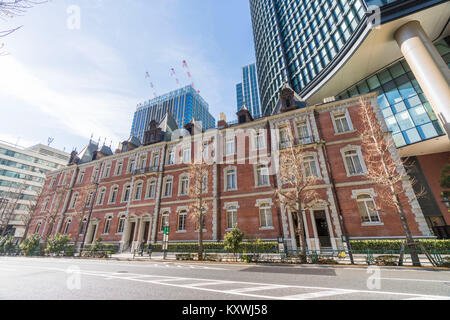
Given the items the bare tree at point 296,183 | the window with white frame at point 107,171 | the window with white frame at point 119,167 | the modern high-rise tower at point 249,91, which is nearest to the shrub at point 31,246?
the window with white frame at point 107,171

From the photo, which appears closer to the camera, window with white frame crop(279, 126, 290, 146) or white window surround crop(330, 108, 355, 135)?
white window surround crop(330, 108, 355, 135)

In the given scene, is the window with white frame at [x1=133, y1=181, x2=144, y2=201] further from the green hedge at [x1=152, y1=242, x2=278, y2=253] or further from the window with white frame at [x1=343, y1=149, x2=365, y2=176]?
the window with white frame at [x1=343, y1=149, x2=365, y2=176]

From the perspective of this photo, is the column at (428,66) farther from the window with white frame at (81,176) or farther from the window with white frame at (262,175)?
the window with white frame at (81,176)

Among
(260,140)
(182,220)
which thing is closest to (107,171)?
(182,220)

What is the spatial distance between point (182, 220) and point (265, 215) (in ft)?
29.6

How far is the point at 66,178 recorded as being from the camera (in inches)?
1233

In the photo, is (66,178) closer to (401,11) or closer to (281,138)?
(281,138)

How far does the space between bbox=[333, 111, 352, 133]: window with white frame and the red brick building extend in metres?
0.12

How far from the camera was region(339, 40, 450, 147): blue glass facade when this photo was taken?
2048 centimetres

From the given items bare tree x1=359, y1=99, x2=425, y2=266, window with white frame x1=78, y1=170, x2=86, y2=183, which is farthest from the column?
window with white frame x1=78, y1=170, x2=86, y2=183

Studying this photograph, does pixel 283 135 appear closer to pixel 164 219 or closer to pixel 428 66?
pixel 428 66

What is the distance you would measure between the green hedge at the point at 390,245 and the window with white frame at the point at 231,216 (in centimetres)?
967
